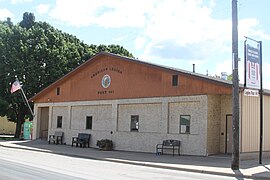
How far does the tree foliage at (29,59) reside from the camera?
43.3 metres

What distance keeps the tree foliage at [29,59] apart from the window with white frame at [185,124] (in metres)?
23.2

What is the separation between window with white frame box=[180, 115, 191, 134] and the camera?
24.6 m

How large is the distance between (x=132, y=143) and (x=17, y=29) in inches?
938

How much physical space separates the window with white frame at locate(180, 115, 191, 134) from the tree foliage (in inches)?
913

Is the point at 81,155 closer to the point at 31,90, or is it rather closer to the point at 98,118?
the point at 98,118

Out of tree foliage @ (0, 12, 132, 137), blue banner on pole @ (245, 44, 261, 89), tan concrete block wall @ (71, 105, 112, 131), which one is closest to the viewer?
blue banner on pole @ (245, 44, 261, 89)

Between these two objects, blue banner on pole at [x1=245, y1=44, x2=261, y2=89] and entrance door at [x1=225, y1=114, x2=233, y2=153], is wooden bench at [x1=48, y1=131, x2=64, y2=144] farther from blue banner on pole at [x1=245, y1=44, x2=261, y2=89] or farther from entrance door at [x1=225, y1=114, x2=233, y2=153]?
blue banner on pole at [x1=245, y1=44, x2=261, y2=89]

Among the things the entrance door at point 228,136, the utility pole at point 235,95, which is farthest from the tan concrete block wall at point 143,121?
the utility pole at point 235,95

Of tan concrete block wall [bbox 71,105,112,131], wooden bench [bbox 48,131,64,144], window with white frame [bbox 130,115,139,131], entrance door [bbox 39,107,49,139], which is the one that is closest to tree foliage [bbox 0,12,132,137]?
entrance door [bbox 39,107,49,139]

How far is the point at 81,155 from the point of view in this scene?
942 inches

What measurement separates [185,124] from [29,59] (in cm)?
2442

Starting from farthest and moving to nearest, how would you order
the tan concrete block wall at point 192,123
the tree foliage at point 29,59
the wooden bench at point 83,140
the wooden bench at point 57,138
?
the tree foliage at point 29,59
the wooden bench at point 57,138
the wooden bench at point 83,140
the tan concrete block wall at point 192,123

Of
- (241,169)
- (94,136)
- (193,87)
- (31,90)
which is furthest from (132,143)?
(31,90)

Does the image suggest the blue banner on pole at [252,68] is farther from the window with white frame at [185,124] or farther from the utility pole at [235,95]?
the window with white frame at [185,124]
